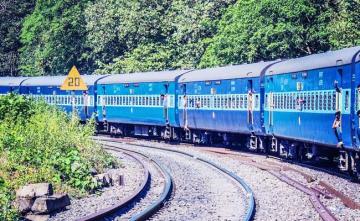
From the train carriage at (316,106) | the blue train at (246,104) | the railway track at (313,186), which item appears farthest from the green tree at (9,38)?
the railway track at (313,186)

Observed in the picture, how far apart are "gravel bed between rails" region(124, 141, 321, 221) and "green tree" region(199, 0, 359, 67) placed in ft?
58.0

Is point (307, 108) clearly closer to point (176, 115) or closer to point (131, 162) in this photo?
point (131, 162)

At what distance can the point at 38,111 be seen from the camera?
23.1 m

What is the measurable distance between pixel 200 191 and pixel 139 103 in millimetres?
20328

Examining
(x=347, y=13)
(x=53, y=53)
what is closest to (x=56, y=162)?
(x=347, y=13)

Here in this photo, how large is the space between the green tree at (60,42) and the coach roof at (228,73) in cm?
3161

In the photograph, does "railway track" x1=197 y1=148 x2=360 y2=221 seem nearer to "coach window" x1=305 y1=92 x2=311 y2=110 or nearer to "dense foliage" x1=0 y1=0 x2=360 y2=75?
"coach window" x1=305 y1=92 x2=311 y2=110

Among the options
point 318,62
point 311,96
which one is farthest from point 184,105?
point 318,62

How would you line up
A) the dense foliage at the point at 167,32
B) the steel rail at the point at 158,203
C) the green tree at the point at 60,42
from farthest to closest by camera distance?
the green tree at the point at 60,42
the dense foliage at the point at 167,32
the steel rail at the point at 158,203

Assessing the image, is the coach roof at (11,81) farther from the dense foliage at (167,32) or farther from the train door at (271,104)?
the train door at (271,104)

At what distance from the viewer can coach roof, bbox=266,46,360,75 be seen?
16.5 m

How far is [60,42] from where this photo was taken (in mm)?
64500

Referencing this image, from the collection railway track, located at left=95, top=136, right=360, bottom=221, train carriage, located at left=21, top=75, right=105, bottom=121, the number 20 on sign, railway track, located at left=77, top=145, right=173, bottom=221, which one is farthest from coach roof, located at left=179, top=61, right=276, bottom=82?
train carriage, located at left=21, top=75, right=105, bottom=121

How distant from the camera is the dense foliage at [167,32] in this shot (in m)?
37.2
